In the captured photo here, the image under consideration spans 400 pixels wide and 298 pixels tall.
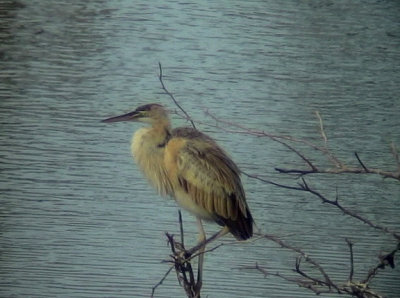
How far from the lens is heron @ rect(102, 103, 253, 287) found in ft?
19.6

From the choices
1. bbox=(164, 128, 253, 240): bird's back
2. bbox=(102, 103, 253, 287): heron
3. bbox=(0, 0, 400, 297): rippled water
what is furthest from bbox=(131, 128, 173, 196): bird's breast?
bbox=(0, 0, 400, 297): rippled water

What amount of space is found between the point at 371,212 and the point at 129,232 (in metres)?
1.89

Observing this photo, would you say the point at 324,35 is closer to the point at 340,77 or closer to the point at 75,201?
the point at 340,77

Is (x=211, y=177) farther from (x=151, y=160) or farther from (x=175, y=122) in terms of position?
(x=175, y=122)

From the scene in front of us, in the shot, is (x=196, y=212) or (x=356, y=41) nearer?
(x=196, y=212)

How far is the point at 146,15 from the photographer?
571 inches

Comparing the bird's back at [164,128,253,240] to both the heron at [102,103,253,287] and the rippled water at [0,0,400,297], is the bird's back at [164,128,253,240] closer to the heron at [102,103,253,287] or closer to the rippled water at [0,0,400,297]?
the heron at [102,103,253,287]

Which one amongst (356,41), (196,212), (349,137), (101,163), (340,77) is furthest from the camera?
(356,41)

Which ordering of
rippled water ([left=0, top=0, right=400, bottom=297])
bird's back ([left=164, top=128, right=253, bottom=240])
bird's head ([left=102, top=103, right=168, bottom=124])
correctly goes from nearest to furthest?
bird's back ([left=164, top=128, right=253, bottom=240]), bird's head ([left=102, top=103, right=168, bottom=124]), rippled water ([left=0, top=0, right=400, bottom=297])

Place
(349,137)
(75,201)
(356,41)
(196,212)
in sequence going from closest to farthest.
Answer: (196,212) < (75,201) < (349,137) < (356,41)

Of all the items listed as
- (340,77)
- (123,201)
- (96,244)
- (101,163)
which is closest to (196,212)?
(96,244)

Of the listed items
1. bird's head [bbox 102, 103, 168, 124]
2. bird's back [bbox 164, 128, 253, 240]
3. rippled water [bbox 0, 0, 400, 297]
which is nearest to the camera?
bird's back [bbox 164, 128, 253, 240]

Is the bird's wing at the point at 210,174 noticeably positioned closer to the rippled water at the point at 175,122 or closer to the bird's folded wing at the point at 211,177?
the bird's folded wing at the point at 211,177

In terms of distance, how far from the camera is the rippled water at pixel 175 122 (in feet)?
26.9
